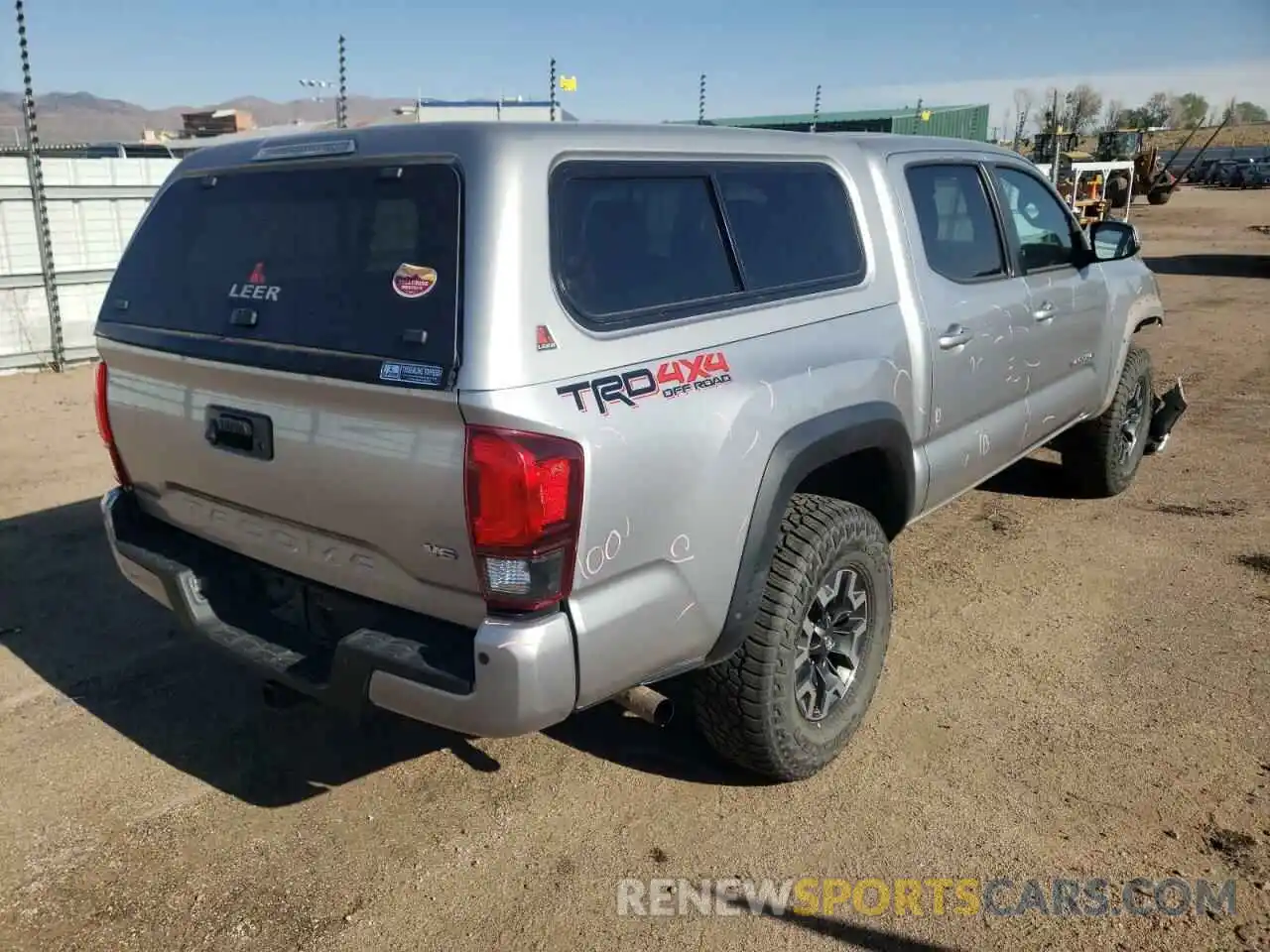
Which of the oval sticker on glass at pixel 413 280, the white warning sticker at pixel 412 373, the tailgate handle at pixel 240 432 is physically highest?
the oval sticker on glass at pixel 413 280

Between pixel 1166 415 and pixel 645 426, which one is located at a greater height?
pixel 645 426

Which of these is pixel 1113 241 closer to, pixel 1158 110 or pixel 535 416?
pixel 535 416

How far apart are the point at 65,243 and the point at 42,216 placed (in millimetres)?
336

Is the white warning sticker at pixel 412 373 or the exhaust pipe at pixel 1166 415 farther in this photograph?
the exhaust pipe at pixel 1166 415

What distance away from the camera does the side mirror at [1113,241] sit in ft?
17.1

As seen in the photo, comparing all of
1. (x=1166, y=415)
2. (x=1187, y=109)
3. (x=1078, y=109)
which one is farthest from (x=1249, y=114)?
(x=1166, y=415)

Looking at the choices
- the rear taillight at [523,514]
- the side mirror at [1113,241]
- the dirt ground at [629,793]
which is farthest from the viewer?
→ the side mirror at [1113,241]

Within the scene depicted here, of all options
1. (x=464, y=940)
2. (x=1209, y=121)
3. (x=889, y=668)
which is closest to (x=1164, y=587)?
(x=889, y=668)

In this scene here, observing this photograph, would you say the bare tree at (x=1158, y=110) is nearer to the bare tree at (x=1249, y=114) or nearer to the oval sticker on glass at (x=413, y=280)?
the bare tree at (x=1249, y=114)

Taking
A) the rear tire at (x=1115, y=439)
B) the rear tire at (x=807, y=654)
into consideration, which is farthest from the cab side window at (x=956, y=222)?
the rear tire at (x=1115, y=439)

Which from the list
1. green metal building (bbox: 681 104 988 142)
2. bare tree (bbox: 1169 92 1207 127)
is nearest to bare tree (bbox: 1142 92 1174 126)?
bare tree (bbox: 1169 92 1207 127)

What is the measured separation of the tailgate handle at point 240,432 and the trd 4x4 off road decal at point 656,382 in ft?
2.95

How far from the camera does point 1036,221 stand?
15.9 ft

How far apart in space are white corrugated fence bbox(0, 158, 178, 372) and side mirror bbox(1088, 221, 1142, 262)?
8.03 metres
